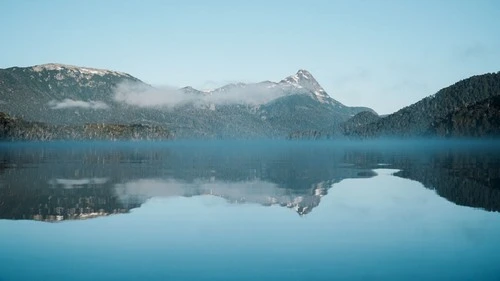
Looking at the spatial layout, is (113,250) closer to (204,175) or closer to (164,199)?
(164,199)

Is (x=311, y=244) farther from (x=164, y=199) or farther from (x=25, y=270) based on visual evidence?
(x=164, y=199)

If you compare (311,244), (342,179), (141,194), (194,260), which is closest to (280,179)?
(342,179)

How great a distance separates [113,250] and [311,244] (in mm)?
12665

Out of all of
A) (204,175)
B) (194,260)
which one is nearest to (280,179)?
(204,175)

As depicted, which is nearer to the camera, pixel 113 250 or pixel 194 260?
pixel 194 260

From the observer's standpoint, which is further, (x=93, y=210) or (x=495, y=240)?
(x=93, y=210)

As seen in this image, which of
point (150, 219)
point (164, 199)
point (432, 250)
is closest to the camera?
point (432, 250)

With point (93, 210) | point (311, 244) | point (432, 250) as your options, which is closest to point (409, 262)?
point (432, 250)

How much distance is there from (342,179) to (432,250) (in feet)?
148

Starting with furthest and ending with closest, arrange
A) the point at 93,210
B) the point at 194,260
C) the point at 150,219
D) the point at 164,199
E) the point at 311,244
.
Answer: the point at 164,199 < the point at 93,210 < the point at 150,219 < the point at 311,244 < the point at 194,260

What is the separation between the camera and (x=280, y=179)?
73812mm

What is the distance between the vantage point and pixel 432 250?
98.5 ft

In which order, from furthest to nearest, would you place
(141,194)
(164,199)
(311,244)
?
(141,194) < (164,199) < (311,244)

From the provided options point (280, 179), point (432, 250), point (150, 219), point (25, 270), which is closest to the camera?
point (25, 270)
